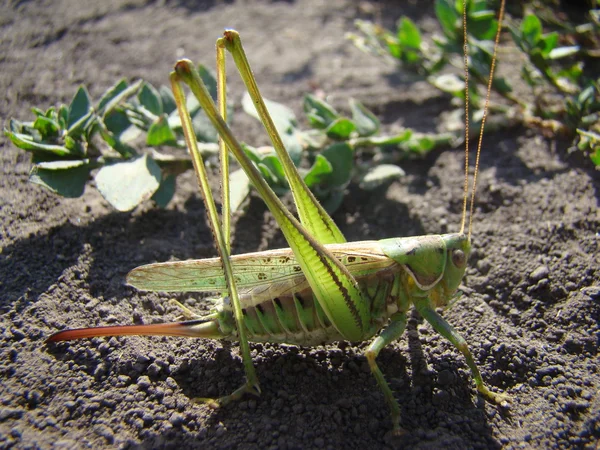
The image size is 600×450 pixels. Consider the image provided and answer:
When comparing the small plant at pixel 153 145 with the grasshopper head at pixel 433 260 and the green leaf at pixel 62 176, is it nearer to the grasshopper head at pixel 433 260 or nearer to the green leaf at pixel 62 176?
the green leaf at pixel 62 176

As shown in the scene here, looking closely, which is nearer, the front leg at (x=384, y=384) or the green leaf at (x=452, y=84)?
the front leg at (x=384, y=384)

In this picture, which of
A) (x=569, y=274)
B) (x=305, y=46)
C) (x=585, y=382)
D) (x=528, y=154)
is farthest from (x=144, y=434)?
(x=305, y=46)

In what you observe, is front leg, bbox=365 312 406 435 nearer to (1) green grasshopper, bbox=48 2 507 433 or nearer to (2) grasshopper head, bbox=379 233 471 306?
(1) green grasshopper, bbox=48 2 507 433

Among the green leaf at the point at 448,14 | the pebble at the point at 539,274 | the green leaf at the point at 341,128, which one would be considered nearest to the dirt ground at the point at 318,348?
the pebble at the point at 539,274

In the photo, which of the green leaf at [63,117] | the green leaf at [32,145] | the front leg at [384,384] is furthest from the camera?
the green leaf at [63,117]

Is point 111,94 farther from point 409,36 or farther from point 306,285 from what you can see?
point 409,36

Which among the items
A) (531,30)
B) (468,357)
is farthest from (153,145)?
(531,30)

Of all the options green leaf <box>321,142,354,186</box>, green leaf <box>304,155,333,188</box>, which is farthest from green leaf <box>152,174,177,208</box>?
green leaf <box>321,142,354,186</box>

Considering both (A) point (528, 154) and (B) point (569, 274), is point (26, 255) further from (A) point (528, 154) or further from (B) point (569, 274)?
(A) point (528, 154)
